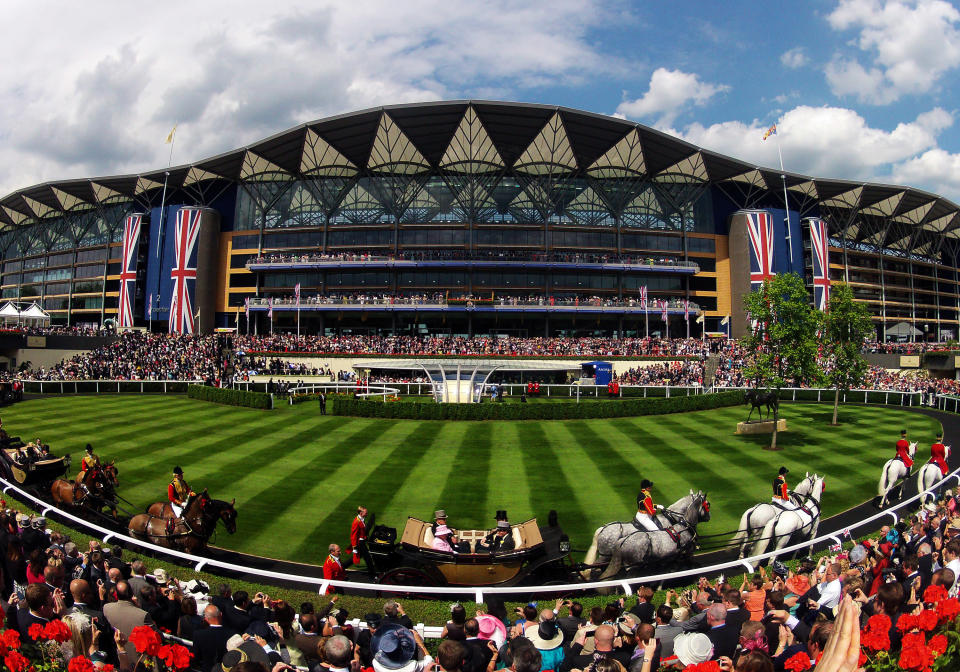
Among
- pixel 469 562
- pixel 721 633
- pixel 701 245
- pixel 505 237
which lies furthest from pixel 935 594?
pixel 701 245

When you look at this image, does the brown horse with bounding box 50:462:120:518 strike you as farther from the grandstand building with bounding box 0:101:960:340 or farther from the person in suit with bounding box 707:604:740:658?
the grandstand building with bounding box 0:101:960:340

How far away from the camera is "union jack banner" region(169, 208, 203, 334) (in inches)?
2788

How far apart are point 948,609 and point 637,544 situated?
5253 mm

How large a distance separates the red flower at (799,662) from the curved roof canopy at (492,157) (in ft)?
194

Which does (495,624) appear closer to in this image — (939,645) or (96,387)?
(939,645)

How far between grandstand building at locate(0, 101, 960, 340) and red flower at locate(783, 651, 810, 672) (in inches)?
2398

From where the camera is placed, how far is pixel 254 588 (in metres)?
9.01

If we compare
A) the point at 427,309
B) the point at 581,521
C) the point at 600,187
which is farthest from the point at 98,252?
the point at 581,521

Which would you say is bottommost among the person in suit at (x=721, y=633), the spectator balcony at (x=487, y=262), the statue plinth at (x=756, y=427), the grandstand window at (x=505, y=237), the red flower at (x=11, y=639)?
the statue plinth at (x=756, y=427)

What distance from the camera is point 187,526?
39.7ft

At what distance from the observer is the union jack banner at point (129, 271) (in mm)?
76625

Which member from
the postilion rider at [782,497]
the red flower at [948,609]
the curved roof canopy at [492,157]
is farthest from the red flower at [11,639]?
the curved roof canopy at [492,157]

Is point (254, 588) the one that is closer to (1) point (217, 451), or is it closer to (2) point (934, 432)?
(1) point (217, 451)

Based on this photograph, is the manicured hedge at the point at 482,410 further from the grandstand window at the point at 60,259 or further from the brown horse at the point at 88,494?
the grandstand window at the point at 60,259
